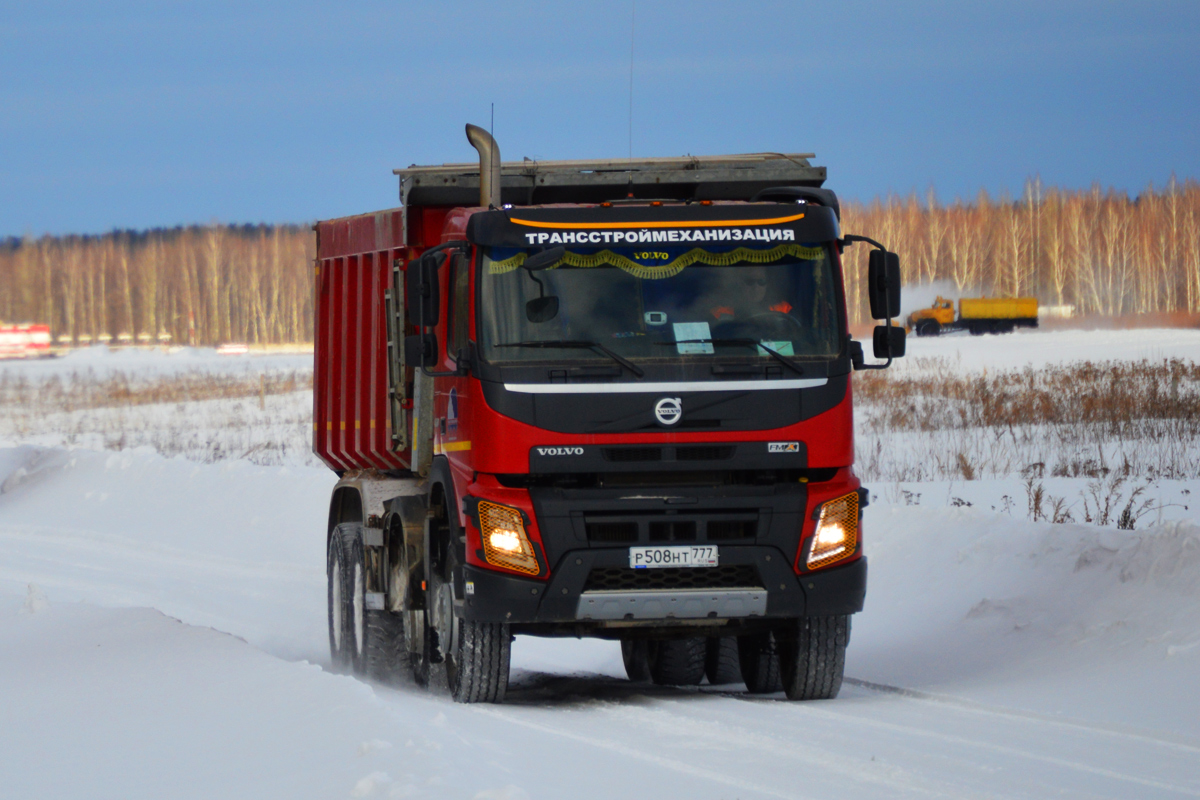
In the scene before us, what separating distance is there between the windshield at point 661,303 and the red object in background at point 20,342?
8119 cm

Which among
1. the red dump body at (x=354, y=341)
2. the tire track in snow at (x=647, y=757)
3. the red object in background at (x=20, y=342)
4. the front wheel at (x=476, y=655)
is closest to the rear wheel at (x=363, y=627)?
the red dump body at (x=354, y=341)

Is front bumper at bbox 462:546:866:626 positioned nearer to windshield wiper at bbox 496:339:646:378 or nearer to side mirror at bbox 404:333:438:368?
windshield wiper at bbox 496:339:646:378

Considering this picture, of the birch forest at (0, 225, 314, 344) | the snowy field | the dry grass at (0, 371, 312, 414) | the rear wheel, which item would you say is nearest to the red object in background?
the birch forest at (0, 225, 314, 344)

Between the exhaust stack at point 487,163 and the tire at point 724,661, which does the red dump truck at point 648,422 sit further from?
the tire at point 724,661

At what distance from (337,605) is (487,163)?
14.1ft

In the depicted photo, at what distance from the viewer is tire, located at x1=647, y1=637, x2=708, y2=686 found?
10.8m

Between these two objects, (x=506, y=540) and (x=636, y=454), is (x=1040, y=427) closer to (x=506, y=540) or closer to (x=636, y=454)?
(x=636, y=454)

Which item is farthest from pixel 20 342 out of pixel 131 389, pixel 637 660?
pixel 637 660

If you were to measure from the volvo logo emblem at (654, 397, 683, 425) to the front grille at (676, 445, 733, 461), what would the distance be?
0.56ft

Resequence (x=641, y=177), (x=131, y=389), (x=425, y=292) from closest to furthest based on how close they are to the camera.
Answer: (x=425, y=292) < (x=641, y=177) < (x=131, y=389)

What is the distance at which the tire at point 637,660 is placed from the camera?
1114 cm

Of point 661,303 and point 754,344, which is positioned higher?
point 661,303

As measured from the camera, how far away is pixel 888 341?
865 cm

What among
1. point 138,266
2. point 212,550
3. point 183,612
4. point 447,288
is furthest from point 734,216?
point 138,266
